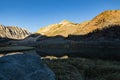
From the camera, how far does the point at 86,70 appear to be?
20344 millimetres

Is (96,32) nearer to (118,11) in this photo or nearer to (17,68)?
(118,11)

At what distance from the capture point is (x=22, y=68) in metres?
11.9

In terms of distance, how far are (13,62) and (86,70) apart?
909 centimetres

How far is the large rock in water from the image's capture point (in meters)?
11.5

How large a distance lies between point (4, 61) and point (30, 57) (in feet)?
4.03

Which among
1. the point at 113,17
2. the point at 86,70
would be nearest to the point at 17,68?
the point at 86,70

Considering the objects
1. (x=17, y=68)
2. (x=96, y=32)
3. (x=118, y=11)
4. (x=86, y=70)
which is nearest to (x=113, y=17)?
(x=118, y=11)

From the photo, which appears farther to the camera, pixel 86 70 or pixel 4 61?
pixel 86 70

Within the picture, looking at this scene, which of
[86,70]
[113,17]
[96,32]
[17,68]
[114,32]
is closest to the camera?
[17,68]

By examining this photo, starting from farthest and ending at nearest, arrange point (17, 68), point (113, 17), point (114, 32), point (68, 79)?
point (113, 17)
point (114, 32)
point (68, 79)
point (17, 68)

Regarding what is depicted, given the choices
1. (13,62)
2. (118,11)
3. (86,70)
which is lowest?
(86,70)

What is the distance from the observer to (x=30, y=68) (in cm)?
1221

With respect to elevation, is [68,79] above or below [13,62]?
below

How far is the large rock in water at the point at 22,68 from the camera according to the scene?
37.6 feet
